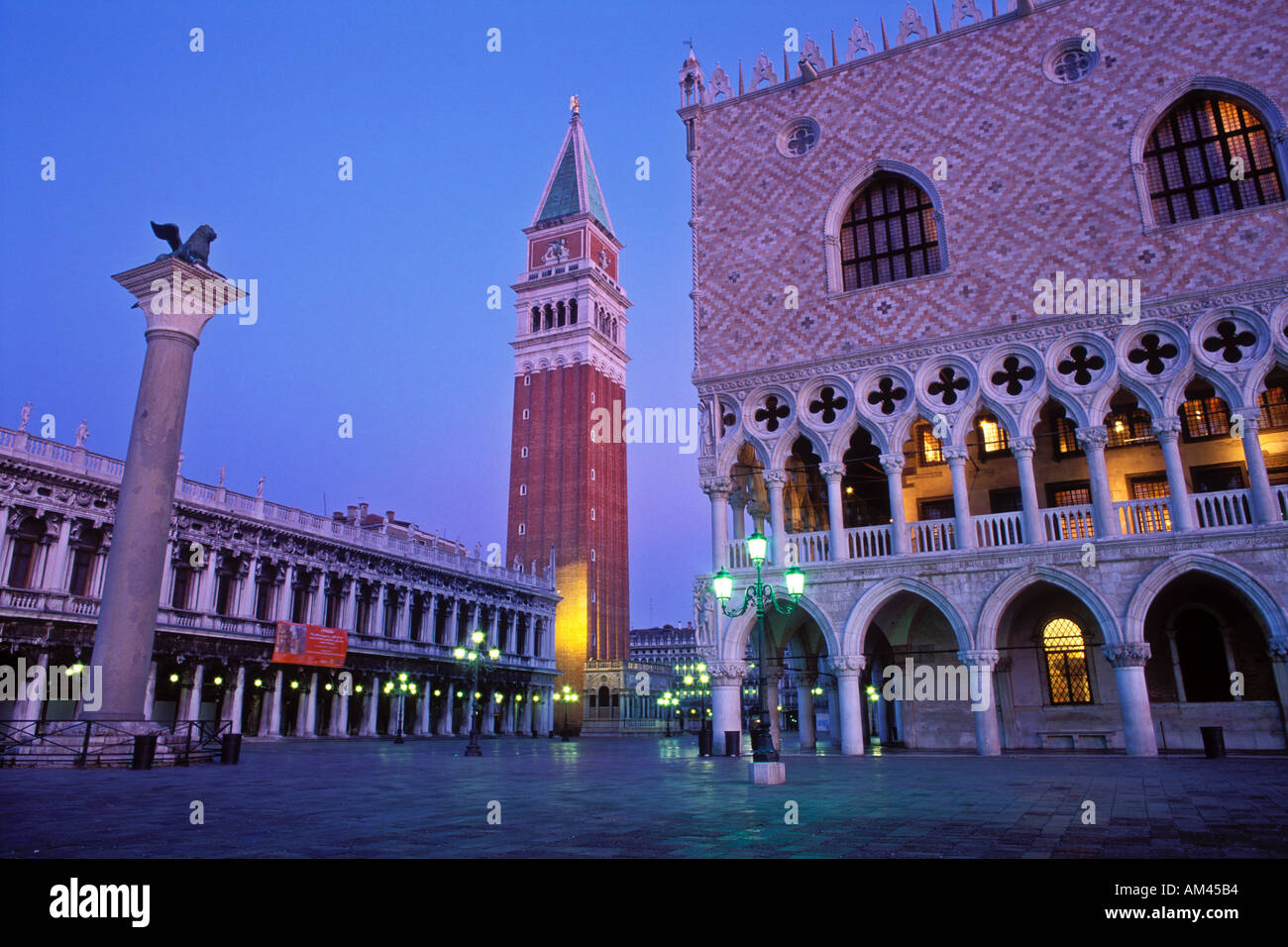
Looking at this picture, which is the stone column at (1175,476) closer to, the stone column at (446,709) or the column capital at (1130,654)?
the column capital at (1130,654)

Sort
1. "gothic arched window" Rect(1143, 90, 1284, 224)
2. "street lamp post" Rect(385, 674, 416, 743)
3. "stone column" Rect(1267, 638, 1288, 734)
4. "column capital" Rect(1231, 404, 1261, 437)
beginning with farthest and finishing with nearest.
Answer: "street lamp post" Rect(385, 674, 416, 743) < "gothic arched window" Rect(1143, 90, 1284, 224) < "column capital" Rect(1231, 404, 1261, 437) < "stone column" Rect(1267, 638, 1288, 734)

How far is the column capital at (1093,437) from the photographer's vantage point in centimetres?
1902

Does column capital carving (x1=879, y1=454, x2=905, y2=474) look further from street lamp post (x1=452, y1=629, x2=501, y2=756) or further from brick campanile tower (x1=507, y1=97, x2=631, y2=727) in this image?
brick campanile tower (x1=507, y1=97, x2=631, y2=727)

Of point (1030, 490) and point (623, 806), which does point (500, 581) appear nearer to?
point (1030, 490)

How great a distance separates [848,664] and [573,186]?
70.8 metres

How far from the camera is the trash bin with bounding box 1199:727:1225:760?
52.6 feet

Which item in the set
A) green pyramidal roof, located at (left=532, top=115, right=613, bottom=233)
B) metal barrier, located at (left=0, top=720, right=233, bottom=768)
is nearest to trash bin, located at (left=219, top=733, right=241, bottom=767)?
metal barrier, located at (left=0, top=720, right=233, bottom=768)

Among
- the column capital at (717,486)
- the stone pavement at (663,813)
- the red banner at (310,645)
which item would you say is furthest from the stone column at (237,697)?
the column capital at (717,486)

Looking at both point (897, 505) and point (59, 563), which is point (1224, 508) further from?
point (59, 563)

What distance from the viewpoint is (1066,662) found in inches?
805

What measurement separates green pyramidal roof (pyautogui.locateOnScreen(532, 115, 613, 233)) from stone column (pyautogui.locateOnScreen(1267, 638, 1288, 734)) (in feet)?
231

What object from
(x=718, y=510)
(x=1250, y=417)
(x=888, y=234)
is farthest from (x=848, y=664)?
(x=888, y=234)
